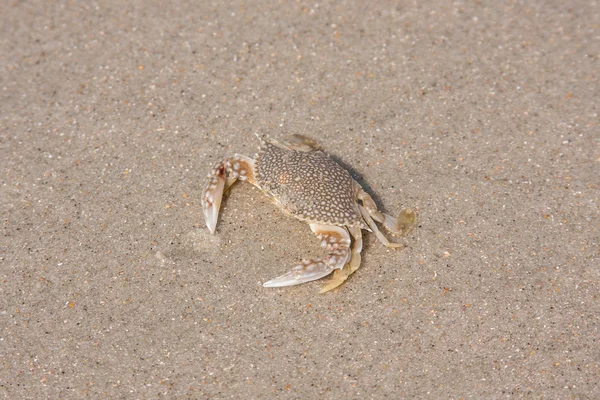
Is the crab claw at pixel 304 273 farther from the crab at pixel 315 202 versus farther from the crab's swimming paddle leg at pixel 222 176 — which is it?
the crab's swimming paddle leg at pixel 222 176

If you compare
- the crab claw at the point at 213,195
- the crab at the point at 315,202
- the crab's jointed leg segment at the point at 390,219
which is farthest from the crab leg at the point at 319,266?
the crab claw at the point at 213,195

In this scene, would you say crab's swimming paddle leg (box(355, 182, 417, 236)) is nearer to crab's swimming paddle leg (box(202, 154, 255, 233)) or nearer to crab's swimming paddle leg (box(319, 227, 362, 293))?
crab's swimming paddle leg (box(319, 227, 362, 293))

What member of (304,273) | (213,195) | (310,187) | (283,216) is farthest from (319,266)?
(213,195)

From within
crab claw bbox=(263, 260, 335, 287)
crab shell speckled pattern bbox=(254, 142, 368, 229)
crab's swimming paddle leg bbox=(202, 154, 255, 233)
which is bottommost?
crab claw bbox=(263, 260, 335, 287)

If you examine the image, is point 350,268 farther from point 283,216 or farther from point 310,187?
point 283,216

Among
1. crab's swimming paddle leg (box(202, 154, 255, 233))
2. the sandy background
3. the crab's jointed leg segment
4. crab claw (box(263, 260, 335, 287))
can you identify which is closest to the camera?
the sandy background

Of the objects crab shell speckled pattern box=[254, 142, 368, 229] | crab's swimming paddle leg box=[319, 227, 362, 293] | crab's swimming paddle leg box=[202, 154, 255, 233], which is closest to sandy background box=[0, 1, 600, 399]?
crab's swimming paddle leg box=[319, 227, 362, 293]

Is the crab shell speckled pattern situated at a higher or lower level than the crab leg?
higher

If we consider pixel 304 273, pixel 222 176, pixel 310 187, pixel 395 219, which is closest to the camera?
pixel 304 273
